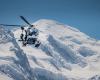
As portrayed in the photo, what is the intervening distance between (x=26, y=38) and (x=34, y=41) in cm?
294

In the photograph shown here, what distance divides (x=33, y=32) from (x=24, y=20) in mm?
7538

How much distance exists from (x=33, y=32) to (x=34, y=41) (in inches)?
135

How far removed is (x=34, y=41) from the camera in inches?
4724

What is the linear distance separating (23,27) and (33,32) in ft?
21.8

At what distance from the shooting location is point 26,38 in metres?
121

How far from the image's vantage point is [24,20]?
379 ft

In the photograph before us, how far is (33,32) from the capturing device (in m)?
122

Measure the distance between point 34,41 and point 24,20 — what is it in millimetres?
8646

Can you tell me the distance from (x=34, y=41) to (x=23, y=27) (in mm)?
7029

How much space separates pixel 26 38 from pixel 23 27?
234 inches
